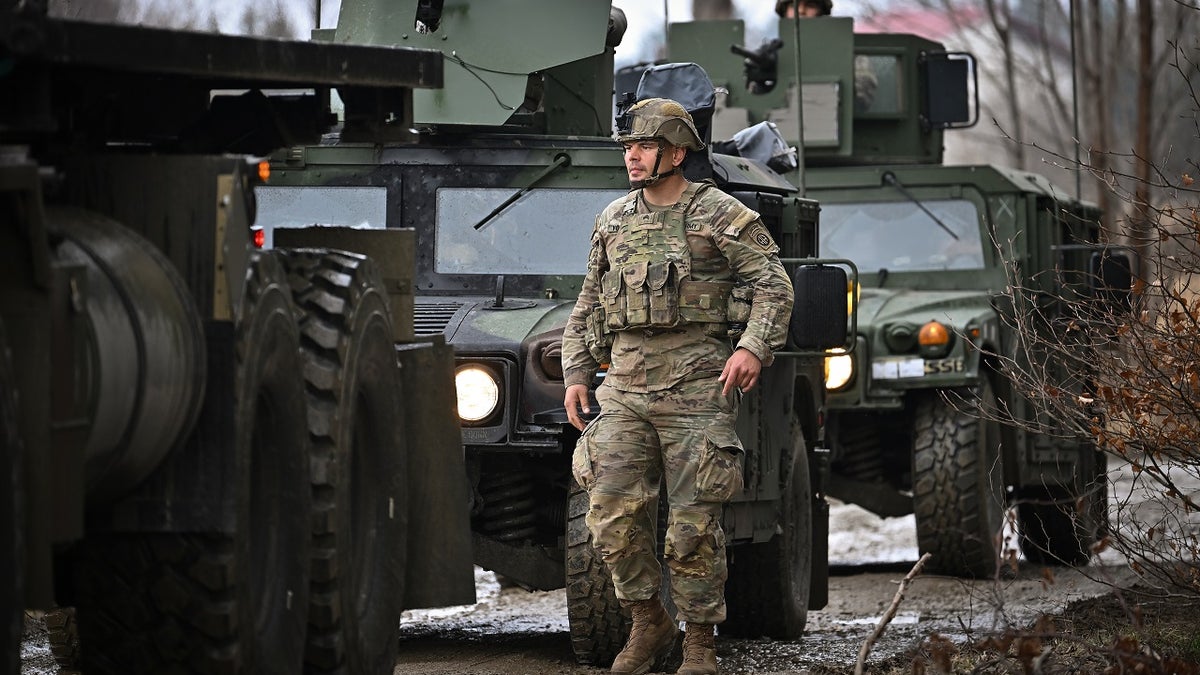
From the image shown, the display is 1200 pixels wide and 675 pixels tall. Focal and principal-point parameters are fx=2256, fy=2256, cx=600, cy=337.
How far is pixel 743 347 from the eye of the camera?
6770 millimetres

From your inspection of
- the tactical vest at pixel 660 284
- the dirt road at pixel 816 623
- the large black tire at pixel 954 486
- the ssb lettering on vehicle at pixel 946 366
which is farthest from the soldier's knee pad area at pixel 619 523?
the ssb lettering on vehicle at pixel 946 366

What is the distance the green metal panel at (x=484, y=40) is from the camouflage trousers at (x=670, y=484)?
195 centimetres

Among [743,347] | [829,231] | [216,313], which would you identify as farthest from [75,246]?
[829,231]

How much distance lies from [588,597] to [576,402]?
78cm

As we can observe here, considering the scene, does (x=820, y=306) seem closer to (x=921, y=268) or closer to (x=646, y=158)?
(x=646, y=158)

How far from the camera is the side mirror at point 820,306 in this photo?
739 centimetres

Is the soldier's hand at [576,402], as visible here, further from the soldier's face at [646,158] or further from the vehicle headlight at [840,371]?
the vehicle headlight at [840,371]

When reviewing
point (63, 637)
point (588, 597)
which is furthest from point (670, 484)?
point (63, 637)

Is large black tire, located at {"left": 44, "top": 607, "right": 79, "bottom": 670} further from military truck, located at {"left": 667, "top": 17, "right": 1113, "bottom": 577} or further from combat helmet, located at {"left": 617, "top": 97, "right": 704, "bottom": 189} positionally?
military truck, located at {"left": 667, "top": 17, "right": 1113, "bottom": 577}

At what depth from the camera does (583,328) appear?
23.5 ft

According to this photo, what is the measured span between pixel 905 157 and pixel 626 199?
721cm

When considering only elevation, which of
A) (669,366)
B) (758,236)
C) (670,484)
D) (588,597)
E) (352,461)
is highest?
(758,236)

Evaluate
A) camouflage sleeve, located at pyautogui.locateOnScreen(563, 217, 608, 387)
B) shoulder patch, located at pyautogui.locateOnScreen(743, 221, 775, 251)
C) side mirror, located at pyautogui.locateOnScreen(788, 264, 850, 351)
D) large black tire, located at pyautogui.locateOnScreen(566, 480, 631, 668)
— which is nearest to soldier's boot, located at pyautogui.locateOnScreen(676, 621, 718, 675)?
large black tire, located at pyautogui.locateOnScreen(566, 480, 631, 668)

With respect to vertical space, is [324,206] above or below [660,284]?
above
